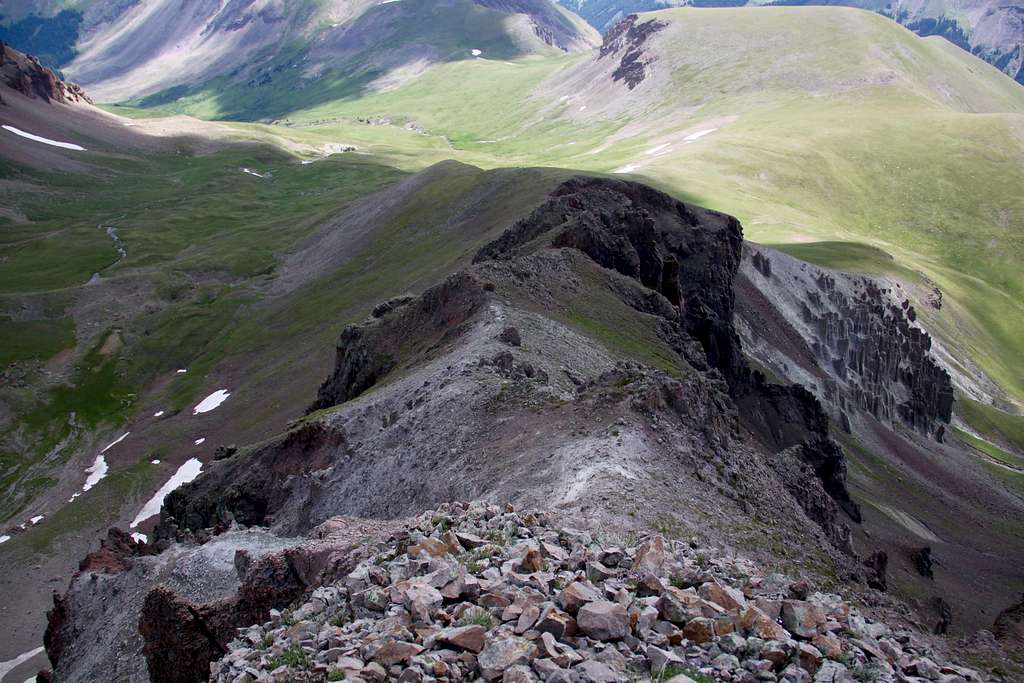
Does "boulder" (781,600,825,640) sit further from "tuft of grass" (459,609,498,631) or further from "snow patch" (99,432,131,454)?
"snow patch" (99,432,131,454)

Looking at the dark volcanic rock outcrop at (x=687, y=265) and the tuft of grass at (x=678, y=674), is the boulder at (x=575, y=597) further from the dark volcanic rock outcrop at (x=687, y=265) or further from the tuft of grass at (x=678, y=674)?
the dark volcanic rock outcrop at (x=687, y=265)

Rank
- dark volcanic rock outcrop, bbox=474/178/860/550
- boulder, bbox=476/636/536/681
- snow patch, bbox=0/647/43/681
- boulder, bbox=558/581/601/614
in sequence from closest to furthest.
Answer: boulder, bbox=476/636/536/681 < boulder, bbox=558/581/601/614 < snow patch, bbox=0/647/43/681 < dark volcanic rock outcrop, bbox=474/178/860/550

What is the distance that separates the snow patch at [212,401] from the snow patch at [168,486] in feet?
40.1

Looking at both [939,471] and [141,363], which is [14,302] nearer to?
[141,363]

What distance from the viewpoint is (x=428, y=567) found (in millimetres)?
15250

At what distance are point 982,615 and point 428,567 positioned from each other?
167ft

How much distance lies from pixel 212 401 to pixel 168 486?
720 inches

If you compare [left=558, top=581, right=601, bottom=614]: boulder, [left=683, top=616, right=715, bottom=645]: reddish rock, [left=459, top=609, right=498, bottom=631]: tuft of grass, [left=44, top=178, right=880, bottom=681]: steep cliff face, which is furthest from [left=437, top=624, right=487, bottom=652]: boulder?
[left=44, top=178, right=880, bottom=681]: steep cliff face

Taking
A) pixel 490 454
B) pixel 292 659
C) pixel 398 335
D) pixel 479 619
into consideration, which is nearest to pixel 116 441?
pixel 398 335

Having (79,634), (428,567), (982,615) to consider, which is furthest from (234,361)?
(428,567)

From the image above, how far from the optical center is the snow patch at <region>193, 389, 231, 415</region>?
84.8 meters

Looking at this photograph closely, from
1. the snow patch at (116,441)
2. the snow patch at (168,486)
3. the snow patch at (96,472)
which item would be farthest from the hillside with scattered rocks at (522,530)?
the snow patch at (116,441)

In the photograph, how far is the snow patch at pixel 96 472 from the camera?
73.5 m

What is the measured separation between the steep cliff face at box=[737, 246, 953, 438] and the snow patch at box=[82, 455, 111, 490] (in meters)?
58.5
